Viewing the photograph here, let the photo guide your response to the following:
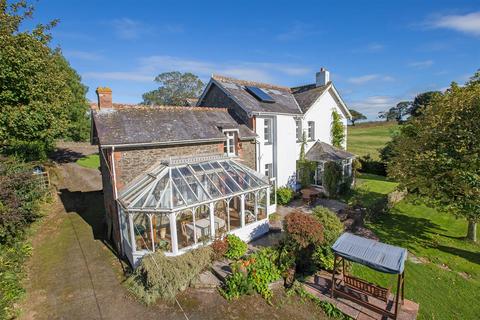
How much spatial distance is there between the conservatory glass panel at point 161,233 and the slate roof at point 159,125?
4.35m

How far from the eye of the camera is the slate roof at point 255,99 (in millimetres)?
20497

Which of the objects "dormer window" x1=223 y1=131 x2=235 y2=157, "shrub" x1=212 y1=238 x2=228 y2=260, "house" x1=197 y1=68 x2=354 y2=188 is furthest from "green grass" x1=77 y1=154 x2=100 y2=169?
"shrub" x1=212 y1=238 x2=228 y2=260

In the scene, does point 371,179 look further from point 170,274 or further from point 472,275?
point 170,274

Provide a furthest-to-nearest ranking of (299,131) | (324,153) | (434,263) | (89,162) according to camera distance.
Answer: (89,162) → (324,153) → (299,131) → (434,263)

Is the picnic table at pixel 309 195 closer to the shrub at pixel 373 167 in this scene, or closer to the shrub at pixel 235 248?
the shrub at pixel 235 248

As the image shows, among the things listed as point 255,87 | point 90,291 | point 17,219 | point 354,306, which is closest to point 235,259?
point 354,306

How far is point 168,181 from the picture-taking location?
42.5 feet

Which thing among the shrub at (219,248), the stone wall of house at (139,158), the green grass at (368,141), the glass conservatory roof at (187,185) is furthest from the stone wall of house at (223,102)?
the green grass at (368,141)

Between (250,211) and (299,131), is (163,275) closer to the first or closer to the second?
(250,211)

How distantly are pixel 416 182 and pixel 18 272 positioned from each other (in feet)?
74.4

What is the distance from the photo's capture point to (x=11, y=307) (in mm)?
10320

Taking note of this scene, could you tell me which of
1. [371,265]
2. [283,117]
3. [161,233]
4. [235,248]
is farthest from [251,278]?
[283,117]

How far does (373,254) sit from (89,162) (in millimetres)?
43344

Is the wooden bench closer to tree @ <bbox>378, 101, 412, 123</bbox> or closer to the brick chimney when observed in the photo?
the brick chimney
